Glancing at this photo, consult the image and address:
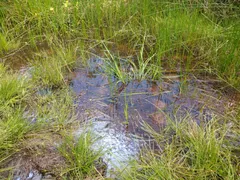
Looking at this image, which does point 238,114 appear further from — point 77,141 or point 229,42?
point 77,141

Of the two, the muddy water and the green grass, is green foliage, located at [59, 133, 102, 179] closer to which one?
the muddy water

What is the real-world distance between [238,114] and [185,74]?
0.63 metres

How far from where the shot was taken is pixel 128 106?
6.77ft

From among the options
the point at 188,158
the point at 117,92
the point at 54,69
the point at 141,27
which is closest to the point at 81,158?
the point at 188,158

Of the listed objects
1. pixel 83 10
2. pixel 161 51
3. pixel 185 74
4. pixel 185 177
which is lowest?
pixel 185 177

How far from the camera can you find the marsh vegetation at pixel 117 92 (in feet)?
5.14

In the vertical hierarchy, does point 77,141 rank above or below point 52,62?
below

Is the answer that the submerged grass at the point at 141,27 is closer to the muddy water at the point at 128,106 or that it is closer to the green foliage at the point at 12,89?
the muddy water at the point at 128,106

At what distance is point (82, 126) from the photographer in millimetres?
1861

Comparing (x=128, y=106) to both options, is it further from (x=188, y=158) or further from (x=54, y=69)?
(x=54, y=69)

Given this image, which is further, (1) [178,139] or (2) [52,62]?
(2) [52,62]

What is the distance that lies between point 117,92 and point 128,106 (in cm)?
19

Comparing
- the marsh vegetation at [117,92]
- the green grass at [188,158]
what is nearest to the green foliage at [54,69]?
the marsh vegetation at [117,92]

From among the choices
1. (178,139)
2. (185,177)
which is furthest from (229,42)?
(185,177)
